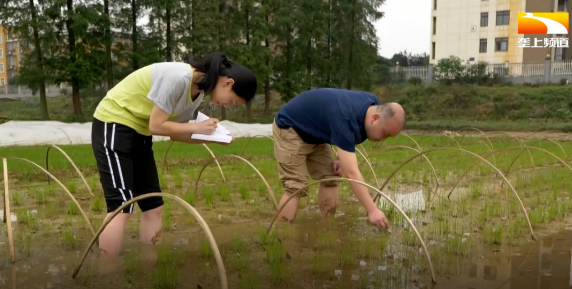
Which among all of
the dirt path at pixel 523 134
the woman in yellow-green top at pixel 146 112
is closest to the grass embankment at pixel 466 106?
the dirt path at pixel 523 134

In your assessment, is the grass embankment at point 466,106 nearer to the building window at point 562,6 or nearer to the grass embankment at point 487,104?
the grass embankment at point 487,104

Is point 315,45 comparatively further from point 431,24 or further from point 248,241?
point 248,241

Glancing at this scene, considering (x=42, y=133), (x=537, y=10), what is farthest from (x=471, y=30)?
(x=42, y=133)

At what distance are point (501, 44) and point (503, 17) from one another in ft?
5.54

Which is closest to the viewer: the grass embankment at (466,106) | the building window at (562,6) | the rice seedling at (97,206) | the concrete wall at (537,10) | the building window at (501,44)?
the rice seedling at (97,206)

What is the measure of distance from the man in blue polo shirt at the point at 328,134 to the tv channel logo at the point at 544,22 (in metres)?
27.9

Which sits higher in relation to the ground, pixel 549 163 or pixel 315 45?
pixel 315 45

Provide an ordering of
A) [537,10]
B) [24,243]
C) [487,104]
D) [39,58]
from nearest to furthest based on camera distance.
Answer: [24,243] < [39,58] < [487,104] < [537,10]

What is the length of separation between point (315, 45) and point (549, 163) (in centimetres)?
1543

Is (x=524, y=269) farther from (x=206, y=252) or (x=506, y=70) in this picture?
(x=506, y=70)

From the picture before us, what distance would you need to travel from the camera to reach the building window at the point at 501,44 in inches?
1203

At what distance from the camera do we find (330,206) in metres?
3.83

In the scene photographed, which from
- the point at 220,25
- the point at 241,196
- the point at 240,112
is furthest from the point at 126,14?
the point at 241,196

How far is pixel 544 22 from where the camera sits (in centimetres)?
2783
